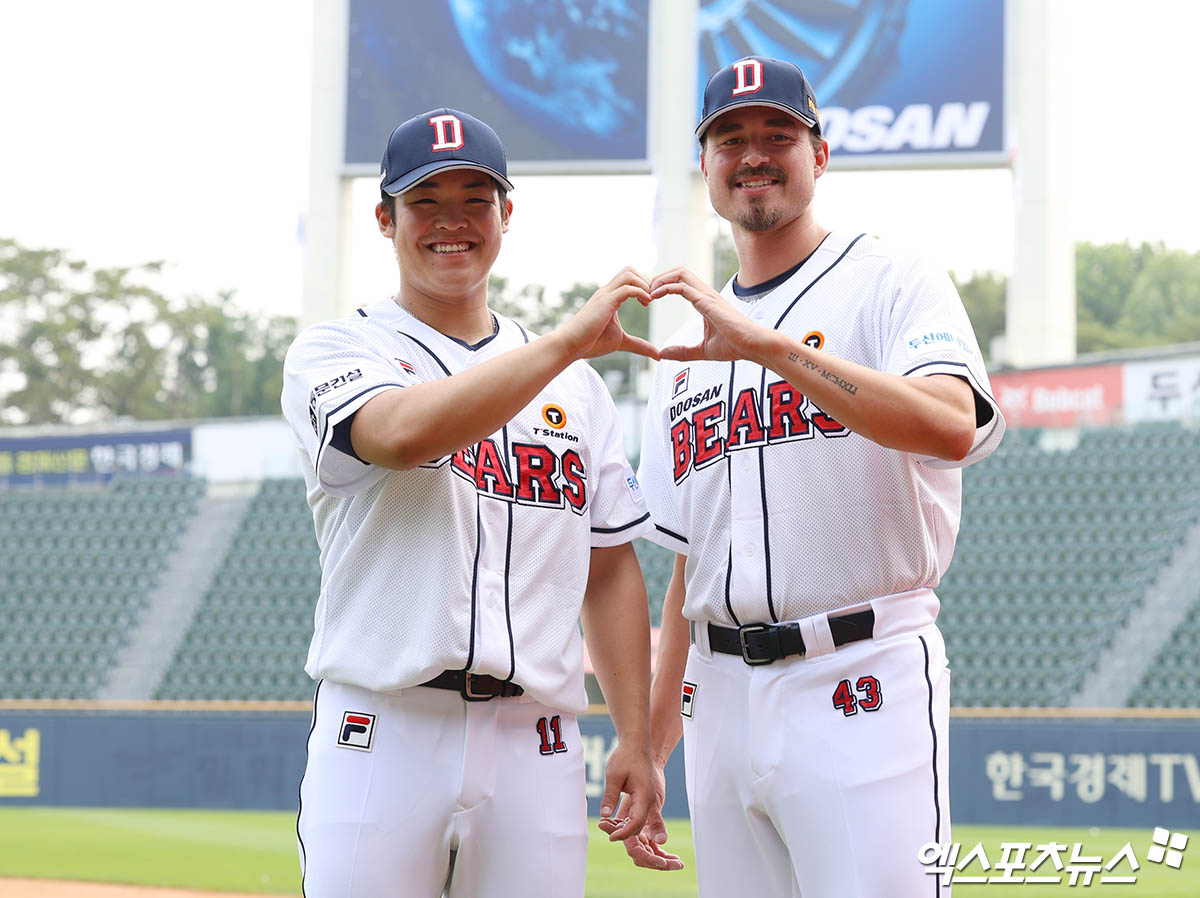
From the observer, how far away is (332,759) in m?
2.41

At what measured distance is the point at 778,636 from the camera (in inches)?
100

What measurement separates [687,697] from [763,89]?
125 centimetres

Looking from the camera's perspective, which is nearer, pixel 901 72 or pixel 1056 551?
pixel 1056 551

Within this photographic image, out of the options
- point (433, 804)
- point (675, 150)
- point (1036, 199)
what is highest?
point (675, 150)

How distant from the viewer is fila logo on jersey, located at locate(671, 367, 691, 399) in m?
2.90

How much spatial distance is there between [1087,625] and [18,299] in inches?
1342

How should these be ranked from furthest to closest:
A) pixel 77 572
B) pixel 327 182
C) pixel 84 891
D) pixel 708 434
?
pixel 77 572, pixel 327 182, pixel 84 891, pixel 708 434

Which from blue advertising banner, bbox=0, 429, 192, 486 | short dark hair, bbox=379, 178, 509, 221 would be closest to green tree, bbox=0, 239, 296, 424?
blue advertising banner, bbox=0, 429, 192, 486

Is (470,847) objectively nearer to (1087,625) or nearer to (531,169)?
(1087,625)

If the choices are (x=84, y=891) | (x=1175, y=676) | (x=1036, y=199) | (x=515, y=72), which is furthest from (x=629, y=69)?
(x=84, y=891)

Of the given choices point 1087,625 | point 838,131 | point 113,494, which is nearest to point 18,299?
point 113,494

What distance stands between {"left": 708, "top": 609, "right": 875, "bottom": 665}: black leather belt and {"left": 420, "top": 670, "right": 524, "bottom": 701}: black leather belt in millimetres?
468

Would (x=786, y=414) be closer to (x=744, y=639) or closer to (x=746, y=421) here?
(x=746, y=421)

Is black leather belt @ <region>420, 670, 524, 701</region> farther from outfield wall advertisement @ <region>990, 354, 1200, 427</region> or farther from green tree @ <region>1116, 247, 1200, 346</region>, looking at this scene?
green tree @ <region>1116, 247, 1200, 346</region>
